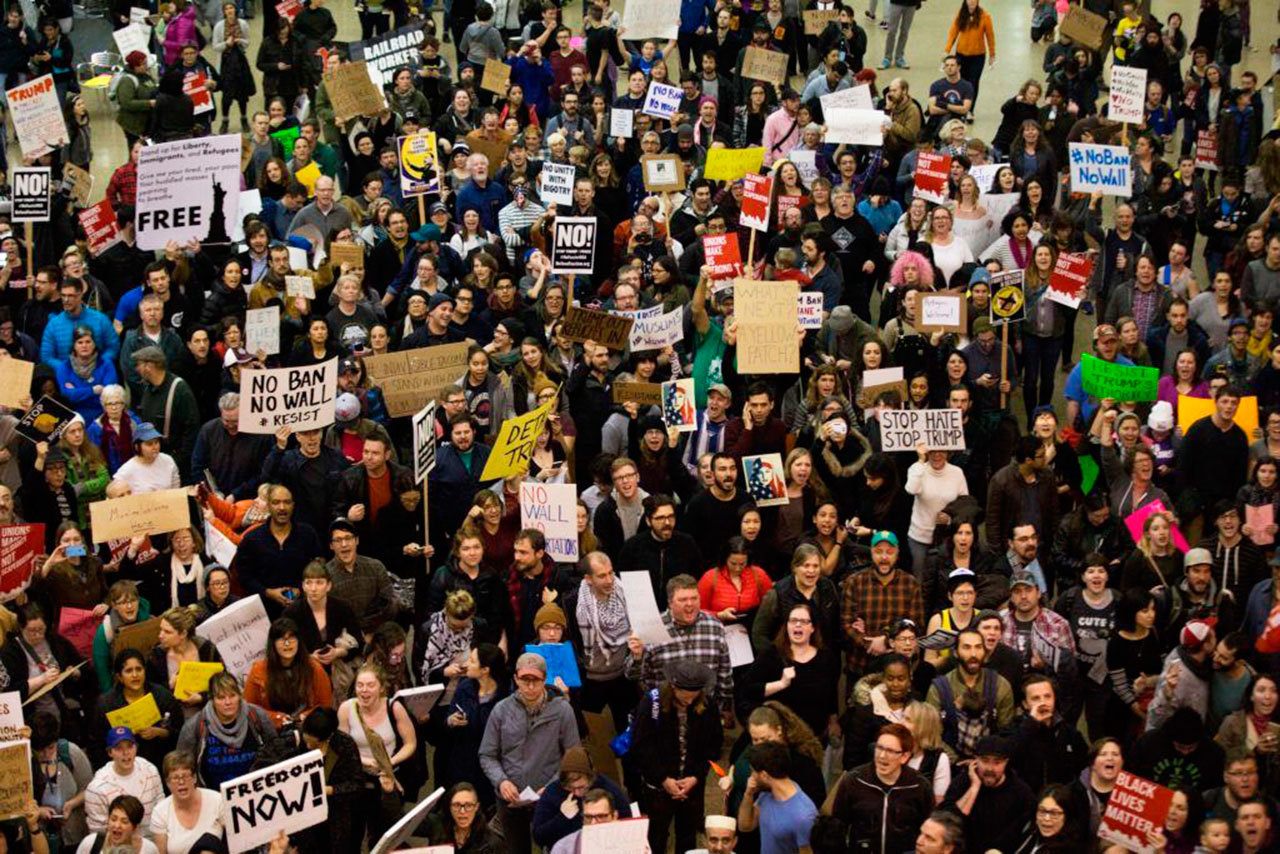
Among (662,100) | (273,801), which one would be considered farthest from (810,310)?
(273,801)

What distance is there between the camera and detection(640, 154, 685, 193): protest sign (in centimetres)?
1848

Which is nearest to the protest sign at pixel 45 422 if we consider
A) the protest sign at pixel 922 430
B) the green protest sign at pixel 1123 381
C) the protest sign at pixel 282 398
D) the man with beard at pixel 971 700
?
the protest sign at pixel 282 398

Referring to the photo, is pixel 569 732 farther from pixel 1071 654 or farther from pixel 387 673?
pixel 1071 654

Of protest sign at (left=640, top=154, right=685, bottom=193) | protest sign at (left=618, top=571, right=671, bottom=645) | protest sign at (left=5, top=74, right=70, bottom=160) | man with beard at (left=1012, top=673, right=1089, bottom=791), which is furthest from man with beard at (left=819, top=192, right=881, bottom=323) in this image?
protest sign at (left=5, top=74, right=70, bottom=160)

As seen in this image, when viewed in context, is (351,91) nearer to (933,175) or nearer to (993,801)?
(933,175)

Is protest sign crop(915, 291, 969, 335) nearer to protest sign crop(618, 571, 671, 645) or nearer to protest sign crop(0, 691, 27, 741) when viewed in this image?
protest sign crop(618, 571, 671, 645)

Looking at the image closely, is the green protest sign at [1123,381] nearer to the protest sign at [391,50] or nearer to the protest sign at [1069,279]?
the protest sign at [1069,279]

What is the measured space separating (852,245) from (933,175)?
1.00m

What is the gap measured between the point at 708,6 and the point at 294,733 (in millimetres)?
14589

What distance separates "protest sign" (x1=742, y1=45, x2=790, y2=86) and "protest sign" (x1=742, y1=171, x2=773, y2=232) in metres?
4.25

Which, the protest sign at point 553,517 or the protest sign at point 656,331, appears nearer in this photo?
the protest sign at point 553,517

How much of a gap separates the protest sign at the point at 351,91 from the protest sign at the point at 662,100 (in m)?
2.52

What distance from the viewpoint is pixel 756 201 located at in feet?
56.9

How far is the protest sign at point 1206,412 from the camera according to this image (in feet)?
47.0
